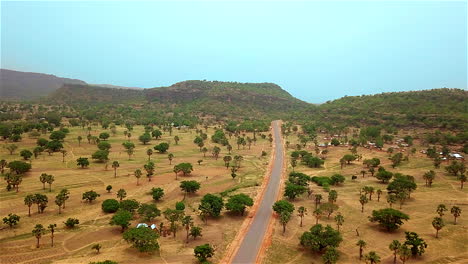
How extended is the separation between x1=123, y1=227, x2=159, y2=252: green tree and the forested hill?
14844 cm

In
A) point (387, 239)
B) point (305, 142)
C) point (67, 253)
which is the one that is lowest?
point (67, 253)

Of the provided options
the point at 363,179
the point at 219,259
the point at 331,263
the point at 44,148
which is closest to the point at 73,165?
the point at 44,148

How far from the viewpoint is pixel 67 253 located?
4634 centimetres

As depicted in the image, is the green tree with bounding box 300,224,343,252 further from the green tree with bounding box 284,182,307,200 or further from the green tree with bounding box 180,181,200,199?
the green tree with bounding box 180,181,200,199

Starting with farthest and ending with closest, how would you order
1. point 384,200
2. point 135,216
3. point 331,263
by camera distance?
point 384,200, point 135,216, point 331,263

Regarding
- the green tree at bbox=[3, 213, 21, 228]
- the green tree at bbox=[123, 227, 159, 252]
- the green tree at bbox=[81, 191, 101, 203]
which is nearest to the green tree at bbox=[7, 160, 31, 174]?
the green tree at bbox=[81, 191, 101, 203]

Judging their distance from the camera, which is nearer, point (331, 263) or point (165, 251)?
point (331, 263)

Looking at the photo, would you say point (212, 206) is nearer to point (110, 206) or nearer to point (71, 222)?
point (110, 206)

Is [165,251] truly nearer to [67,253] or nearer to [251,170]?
[67,253]

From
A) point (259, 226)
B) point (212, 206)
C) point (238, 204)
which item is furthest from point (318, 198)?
point (212, 206)

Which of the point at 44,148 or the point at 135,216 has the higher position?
the point at 44,148

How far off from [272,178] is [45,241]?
5938 centimetres

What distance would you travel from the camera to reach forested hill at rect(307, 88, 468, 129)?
145500mm

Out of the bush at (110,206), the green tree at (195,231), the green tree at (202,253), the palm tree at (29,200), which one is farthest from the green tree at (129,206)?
the green tree at (202,253)
